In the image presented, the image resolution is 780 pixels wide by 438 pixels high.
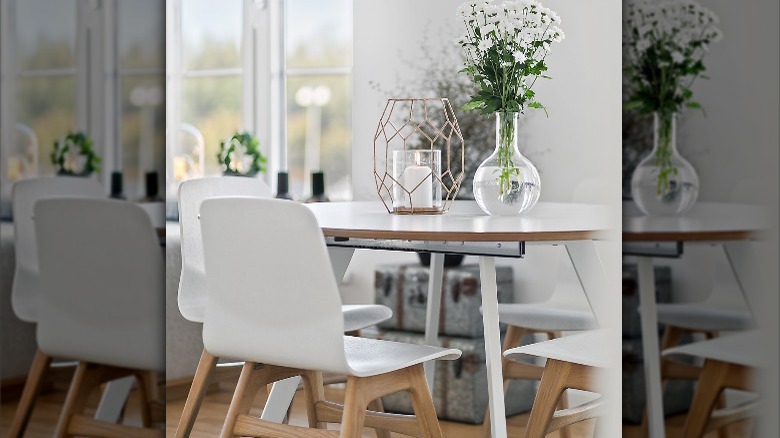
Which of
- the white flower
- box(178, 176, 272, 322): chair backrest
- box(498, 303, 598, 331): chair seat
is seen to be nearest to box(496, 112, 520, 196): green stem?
the white flower

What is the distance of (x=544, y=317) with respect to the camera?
214 cm

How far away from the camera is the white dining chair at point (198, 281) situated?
245 cm

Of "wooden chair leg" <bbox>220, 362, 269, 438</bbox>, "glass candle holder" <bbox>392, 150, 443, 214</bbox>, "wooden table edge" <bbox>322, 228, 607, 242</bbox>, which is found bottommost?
"wooden chair leg" <bbox>220, 362, 269, 438</bbox>

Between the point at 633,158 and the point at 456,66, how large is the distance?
2.95 ft

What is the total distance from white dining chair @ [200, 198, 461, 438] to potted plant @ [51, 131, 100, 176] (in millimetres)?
358

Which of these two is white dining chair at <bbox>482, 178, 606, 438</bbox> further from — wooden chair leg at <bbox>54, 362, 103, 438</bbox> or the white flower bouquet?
wooden chair leg at <bbox>54, 362, 103, 438</bbox>

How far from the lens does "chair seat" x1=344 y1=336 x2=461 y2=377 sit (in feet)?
6.38

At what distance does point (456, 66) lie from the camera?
7.74ft

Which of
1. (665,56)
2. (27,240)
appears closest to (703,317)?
(665,56)

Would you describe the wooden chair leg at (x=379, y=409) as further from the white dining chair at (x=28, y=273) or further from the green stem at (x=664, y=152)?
the green stem at (x=664, y=152)

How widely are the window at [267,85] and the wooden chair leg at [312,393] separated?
467 mm

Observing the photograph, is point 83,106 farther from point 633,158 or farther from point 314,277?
A: point 633,158

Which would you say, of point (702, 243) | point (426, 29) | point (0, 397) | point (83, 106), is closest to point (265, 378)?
point (0, 397)

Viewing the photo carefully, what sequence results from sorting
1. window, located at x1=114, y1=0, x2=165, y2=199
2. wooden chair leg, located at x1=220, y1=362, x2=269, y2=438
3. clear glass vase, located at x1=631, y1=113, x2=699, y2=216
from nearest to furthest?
1. clear glass vase, located at x1=631, y1=113, x2=699, y2=216
2. wooden chair leg, located at x1=220, y1=362, x2=269, y2=438
3. window, located at x1=114, y1=0, x2=165, y2=199
